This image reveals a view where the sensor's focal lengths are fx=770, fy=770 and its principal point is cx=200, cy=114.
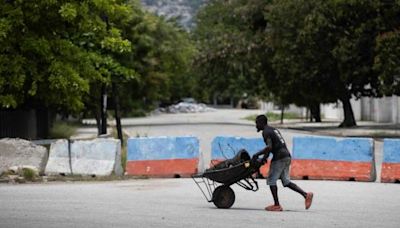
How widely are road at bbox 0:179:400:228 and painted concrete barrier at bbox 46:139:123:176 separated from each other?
123 centimetres

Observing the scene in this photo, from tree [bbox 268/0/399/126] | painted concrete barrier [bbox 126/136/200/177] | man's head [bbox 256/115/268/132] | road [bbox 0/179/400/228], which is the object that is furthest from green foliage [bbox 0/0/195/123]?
tree [bbox 268/0/399/126]

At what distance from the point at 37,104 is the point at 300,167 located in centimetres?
1886

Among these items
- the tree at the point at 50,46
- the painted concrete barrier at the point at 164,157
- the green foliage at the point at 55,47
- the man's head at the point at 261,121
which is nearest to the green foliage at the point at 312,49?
the green foliage at the point at 55,47

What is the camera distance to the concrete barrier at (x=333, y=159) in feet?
60.8

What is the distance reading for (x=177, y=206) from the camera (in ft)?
44.5

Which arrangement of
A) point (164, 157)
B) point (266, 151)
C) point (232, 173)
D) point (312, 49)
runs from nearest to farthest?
point (266, 151) → point (232, 173) → point (164, 157) → point (312, 49)

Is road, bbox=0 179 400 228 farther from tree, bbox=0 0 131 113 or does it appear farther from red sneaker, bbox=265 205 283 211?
tree, bbox=0 0 131 113

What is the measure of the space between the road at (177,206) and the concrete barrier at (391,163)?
1.59 feet

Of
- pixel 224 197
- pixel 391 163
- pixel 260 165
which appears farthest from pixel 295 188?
pixel 391 163

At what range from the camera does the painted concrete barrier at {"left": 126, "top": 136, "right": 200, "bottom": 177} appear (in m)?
19.5

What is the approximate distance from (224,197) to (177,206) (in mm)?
937

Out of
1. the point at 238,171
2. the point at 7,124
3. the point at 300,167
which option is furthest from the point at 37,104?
the point at 238,171

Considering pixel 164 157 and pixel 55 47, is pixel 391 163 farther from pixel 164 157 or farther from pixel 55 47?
pixel 55 47

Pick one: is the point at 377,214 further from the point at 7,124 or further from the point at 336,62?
the point at 336,62
